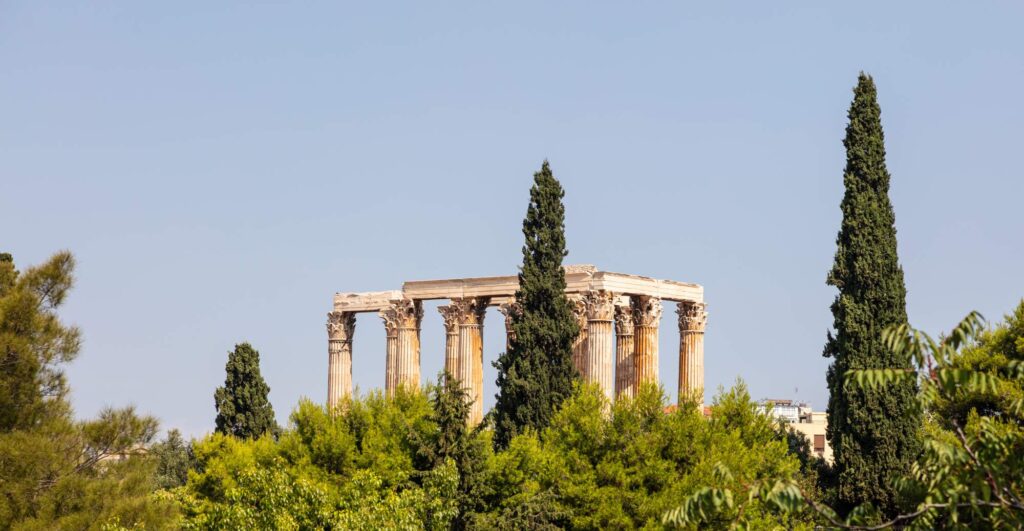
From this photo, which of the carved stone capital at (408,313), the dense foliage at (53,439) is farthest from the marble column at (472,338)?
the dense foliage at (53,439)

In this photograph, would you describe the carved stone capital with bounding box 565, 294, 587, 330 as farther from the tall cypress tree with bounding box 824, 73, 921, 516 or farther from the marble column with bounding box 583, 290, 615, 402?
the tall cypress tree with bounding box 824, 73, 921, 516

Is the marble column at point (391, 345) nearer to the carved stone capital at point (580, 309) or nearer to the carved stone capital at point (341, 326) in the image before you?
the carved stone capital at point (341, 326)

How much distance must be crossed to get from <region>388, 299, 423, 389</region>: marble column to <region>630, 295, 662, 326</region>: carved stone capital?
10331 mm

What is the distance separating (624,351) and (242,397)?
16090mm

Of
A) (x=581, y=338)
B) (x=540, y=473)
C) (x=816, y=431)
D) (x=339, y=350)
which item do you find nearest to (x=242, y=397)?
(x=339, y=350)

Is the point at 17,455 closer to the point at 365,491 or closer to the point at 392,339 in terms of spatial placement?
the point at 365,491

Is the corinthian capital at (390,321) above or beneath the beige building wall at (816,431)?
above

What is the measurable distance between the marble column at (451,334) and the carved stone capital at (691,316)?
8.88 meters

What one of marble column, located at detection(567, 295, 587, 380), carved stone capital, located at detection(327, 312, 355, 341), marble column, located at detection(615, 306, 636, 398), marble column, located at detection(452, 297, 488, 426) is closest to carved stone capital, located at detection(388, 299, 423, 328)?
marble column, located at detection(452, 297, 488, 426)

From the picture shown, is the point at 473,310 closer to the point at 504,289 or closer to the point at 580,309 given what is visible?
the point at 504,289

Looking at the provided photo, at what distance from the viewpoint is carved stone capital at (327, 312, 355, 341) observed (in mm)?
68750

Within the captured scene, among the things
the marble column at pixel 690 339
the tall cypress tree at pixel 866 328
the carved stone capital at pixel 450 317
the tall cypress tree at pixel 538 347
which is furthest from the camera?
the carved stone capital at pixel 450 317

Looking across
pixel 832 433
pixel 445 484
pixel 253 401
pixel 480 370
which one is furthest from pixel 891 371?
pixel 253 401

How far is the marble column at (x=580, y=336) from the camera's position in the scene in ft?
186
